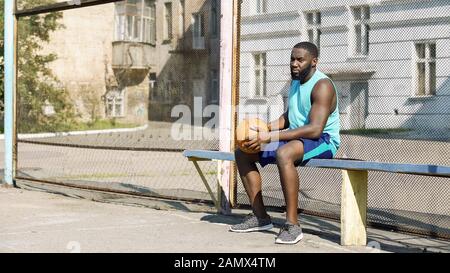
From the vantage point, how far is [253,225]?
24.2ft

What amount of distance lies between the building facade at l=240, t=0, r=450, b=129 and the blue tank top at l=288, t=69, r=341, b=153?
7.30ft

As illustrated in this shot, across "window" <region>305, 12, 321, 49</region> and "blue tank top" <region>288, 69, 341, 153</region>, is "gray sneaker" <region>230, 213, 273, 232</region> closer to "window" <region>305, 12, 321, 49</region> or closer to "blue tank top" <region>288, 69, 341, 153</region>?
"blue tank top" <region>288, 69, 341, 153</region>

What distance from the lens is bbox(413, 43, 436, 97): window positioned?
9211 mm

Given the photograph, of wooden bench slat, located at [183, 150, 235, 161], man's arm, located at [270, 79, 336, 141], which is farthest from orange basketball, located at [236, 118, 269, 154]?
wooden bench slat, located at [183, 150, 235, 161]

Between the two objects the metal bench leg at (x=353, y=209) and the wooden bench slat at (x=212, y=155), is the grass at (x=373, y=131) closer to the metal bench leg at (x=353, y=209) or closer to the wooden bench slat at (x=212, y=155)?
the wooden bench slat at (x=212, y=155)

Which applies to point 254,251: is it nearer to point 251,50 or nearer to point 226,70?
point 226,70

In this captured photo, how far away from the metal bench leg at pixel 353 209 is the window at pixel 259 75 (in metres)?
2.98

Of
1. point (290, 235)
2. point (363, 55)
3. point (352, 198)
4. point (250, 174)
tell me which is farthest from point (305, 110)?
point (363, 55)

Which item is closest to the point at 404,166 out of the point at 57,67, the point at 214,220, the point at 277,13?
the point at 214,220

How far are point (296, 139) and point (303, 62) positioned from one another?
633 millimetres

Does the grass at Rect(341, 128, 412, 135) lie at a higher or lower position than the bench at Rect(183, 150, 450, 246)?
higher
